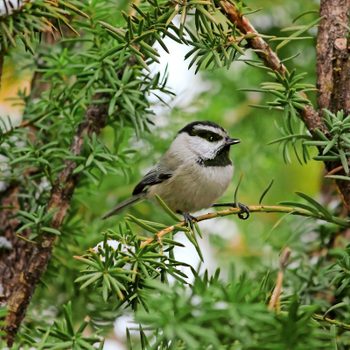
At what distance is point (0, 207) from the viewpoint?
1.38 meters

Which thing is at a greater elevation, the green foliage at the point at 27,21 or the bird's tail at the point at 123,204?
the green foliage at the point at 27,21

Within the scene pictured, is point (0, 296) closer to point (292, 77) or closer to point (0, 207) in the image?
point (0, 207)

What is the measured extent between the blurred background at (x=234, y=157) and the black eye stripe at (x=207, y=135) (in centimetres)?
6

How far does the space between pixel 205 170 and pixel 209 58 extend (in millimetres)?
1299

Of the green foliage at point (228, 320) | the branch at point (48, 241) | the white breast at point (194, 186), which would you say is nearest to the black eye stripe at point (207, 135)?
the white breast at point (194, 186)

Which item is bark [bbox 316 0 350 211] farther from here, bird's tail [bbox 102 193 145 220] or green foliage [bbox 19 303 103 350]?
bird's tail [bbox 102 193 145 220]

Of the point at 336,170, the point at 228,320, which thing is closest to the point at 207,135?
the point at 336,170

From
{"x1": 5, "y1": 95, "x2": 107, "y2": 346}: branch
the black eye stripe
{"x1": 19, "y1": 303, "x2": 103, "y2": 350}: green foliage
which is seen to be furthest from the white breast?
{"x1": 19, "y1": 303, "x2": 103, "y2": 350}: green foliage

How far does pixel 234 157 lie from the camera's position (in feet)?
7.88

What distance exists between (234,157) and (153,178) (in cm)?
30

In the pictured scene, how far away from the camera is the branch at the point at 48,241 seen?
1232 millimetres

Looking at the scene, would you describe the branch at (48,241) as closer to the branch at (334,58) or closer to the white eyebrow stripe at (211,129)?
the branch at (334,58)

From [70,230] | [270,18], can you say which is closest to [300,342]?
[70,230]

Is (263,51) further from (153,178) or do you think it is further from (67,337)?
(153,178)
